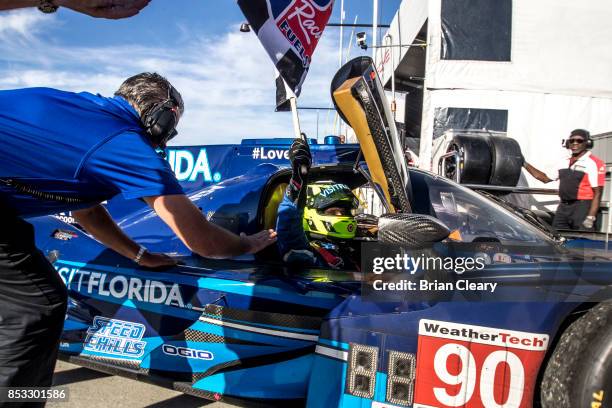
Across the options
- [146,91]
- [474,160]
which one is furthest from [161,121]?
[474,160]

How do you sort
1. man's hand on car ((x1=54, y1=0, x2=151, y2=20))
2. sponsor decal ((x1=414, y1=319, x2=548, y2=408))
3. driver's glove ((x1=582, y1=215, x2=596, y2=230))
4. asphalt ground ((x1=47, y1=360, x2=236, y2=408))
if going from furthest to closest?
driver's glove ((x1=582, y1=215, x2=596, y2=230)) < asphalt ground ((x1=47, y1=360, x2=236, y2=408)) < sponsor decal ((x1=414, y1=319, x2=548, y2=408)) < man's hand on car ((x1=54, y1=0, x2=151, y2=20))

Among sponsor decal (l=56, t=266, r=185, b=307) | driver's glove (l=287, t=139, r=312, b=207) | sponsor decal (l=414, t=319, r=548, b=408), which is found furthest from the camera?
driver's glove (l=287, t=139, r=312, b=207)

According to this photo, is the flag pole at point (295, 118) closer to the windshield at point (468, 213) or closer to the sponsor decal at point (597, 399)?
the windshield at point (468, 213)

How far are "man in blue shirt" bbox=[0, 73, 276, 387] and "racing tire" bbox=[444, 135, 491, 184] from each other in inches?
201

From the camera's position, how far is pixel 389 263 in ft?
6.23

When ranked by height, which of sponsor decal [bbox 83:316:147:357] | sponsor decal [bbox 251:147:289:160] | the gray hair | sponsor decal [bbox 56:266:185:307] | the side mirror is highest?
the gray hair

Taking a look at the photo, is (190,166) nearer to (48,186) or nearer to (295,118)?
(295,118)

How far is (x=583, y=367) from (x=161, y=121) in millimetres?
1735

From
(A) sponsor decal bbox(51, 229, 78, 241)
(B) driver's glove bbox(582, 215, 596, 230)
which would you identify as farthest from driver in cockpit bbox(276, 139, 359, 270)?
(B) driver's glove bbox(582, 215, 596, 230)

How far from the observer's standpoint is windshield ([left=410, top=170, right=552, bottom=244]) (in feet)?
8.13

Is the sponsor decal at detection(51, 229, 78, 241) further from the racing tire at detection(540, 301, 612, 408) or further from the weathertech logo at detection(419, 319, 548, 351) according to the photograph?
the racing tire at detection(540, 301, 612, 408)

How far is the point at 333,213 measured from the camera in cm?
Result: 317

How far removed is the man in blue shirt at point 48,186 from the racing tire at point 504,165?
541 cm

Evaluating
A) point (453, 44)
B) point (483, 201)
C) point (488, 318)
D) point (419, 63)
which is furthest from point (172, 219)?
point (419, 63)
